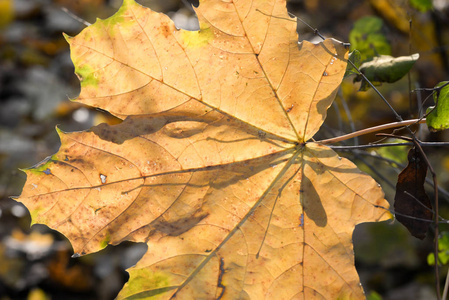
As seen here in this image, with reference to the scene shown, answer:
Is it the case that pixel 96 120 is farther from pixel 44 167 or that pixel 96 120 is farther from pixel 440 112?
pixel 440 112

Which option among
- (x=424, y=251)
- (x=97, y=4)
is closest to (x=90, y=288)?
(x=424, y=251)

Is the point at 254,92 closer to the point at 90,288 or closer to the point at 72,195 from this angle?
the point at 72,195

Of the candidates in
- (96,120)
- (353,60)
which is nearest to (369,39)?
(353,60)

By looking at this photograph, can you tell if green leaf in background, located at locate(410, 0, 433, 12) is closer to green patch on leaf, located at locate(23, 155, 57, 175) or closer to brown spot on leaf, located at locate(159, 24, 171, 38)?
brown spot on leaf, located at locate(159, 24, 171, 38)

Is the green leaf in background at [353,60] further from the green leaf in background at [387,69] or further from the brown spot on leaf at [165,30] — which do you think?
the brown spot on leaf at [165,30]

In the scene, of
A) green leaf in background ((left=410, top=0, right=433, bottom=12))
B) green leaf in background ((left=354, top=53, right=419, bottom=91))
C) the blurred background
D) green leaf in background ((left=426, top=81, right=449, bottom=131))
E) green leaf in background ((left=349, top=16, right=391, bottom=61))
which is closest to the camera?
green leaf in background ((left=426, top=81, right=449, bottom=131))

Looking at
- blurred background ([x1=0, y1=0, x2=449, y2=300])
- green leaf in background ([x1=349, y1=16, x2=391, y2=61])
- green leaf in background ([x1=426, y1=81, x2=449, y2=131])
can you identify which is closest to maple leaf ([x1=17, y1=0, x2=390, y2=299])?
green leaf in background ([x1=426, y1=81, x2=449, y2=131])
